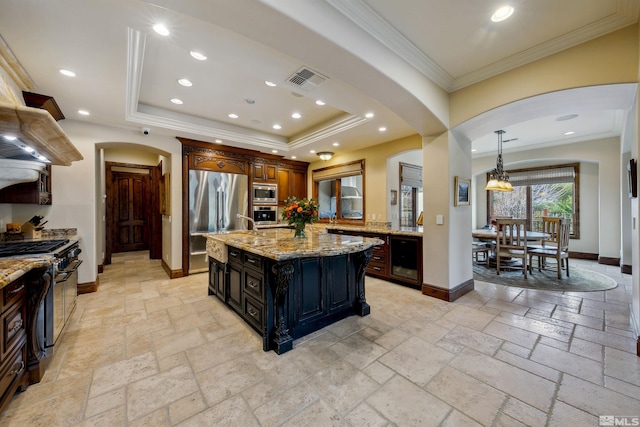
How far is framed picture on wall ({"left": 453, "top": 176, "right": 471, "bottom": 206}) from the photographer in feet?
11.6

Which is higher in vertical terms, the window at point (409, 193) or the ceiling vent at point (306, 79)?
the ceiling vent at point (306, 79)

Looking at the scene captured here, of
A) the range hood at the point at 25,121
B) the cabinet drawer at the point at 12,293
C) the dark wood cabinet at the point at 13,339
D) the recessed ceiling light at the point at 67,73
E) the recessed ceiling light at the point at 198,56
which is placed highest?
the recessed ceiling light at the point at 198,56

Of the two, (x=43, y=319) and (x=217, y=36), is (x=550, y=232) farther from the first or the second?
(x=43, y=319)

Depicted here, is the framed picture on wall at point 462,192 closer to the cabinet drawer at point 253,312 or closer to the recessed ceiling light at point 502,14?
the recessed ceiling light at point 502,14

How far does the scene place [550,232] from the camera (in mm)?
4949

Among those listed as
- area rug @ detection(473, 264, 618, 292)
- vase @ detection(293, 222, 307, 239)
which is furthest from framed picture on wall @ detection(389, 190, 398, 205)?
vase @ detection(293, 222, 307, 239)

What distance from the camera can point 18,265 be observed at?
1.66m

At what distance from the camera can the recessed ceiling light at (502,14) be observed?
80.1 inches

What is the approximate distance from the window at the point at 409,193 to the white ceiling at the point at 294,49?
6.16 feet

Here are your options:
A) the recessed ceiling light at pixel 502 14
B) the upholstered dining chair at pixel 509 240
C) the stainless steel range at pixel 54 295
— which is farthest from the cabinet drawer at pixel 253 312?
the upholstered dining chair at pixel 509 240

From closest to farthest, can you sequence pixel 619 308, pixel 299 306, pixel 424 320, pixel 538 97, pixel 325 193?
pixel 299 306
pixel 538 97
pixel 424 320
pixel 619 308
pixel 325 193

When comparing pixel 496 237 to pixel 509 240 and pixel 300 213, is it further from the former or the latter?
pixel 300 213

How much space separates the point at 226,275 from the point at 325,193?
3.91 metres

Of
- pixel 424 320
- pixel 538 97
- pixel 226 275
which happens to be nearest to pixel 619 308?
pixel 424 320
